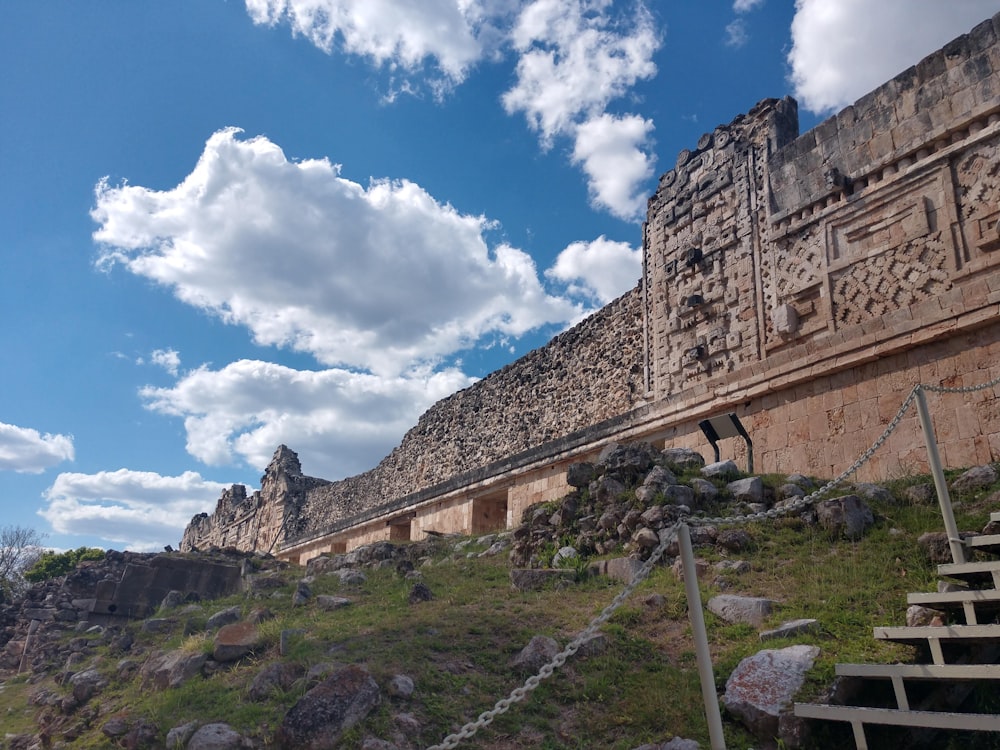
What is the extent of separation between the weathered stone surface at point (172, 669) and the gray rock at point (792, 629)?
471 centimetres

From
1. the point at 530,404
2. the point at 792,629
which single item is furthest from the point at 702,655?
the point at 530,404

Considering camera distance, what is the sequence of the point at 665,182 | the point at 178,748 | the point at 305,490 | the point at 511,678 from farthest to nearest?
the point at 305,490
the point at 665,182
the point at 511,678
the point at 178,748

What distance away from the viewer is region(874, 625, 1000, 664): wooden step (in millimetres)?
3943

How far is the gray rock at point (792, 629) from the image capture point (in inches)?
195

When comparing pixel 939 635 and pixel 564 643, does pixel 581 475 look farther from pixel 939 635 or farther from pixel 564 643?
pixel 939 635

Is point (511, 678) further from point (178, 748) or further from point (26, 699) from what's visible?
point (26, 699)

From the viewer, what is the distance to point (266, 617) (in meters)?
7.75

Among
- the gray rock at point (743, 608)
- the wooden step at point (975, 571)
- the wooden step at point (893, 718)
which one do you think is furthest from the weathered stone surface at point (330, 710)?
the wooden step at point (975, 571)

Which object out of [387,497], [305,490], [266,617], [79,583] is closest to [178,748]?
[266,617]

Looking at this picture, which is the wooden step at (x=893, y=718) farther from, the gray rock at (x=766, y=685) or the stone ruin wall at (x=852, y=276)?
the stone ruin wall at (x=852, y=276)

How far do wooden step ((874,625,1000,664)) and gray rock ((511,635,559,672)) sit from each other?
2.16 m

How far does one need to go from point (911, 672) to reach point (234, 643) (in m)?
5.39

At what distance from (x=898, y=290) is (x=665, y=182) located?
5.95 meters

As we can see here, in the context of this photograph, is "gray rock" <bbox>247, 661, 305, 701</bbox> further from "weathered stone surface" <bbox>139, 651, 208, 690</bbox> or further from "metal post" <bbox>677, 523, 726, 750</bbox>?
"metal post" <bbox>677, 523, 726, 750</bbox>
